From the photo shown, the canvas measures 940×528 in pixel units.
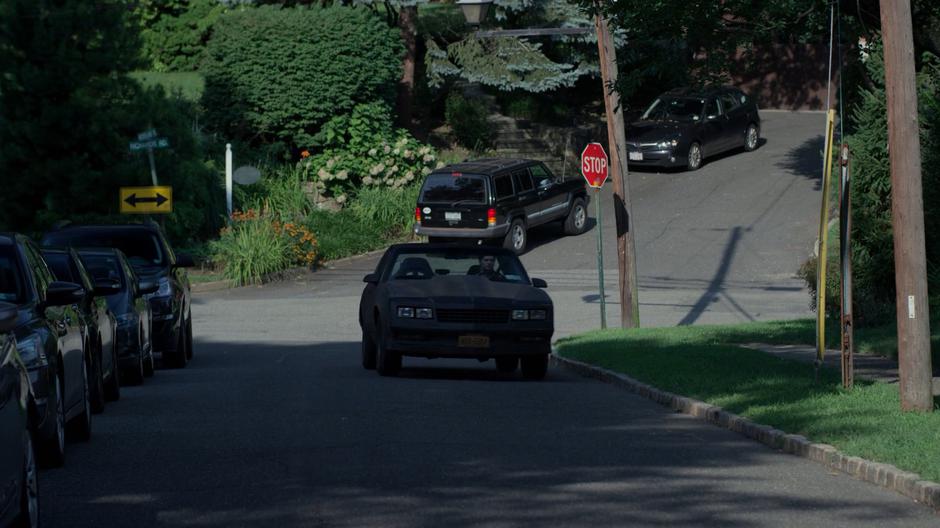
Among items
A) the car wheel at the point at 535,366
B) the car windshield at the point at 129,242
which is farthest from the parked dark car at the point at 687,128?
the car wheel at the point at 535,366

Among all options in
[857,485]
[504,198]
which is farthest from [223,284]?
[857,485]

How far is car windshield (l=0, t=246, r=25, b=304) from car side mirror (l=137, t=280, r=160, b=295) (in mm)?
7044

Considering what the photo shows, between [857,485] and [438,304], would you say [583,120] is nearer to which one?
[438,304]

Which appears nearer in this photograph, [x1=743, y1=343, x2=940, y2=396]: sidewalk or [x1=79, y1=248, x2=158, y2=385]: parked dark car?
[x1=743, y1=343, x2=940, y2=396]: sidewalk

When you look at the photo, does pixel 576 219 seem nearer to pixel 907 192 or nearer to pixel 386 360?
pixel 386 360

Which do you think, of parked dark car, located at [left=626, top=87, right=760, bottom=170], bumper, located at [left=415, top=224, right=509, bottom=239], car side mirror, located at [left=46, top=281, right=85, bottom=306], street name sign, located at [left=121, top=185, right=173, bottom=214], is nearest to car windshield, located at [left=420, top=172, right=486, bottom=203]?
bumper, located at [left=415, top=224, right=509, bottom=239]

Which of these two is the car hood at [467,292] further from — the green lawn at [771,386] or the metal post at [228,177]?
the metal post at [228,177]

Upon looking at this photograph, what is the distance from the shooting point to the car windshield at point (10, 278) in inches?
439

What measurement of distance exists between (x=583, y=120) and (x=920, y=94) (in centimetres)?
2765

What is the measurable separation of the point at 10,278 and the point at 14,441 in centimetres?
388

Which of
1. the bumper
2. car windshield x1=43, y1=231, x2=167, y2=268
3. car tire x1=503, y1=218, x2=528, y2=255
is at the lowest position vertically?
car tire x1=503, y1=218, x2=528, y2=255

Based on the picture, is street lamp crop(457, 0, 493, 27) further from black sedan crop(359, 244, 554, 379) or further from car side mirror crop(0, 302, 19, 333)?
car side mirror crop(0, 302, 19, 333)

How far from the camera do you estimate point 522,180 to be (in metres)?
37.6

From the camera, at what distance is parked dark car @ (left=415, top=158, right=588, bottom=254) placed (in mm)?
36125
